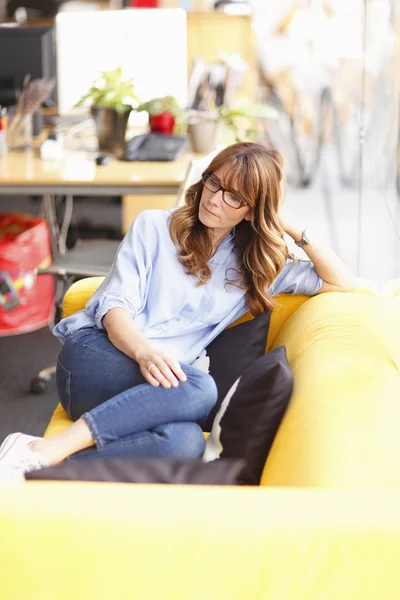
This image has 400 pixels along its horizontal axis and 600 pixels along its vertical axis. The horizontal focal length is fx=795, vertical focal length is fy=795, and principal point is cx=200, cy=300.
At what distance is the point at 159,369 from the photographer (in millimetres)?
1726

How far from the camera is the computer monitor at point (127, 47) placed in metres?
3.90

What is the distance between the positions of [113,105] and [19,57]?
2.62 ft

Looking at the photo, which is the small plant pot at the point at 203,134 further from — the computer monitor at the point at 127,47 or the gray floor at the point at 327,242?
the gray floor at the point at 327,242

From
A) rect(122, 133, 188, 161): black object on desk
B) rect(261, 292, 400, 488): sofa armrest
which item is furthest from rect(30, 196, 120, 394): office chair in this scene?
rect(261, 292, 400, 488): sofa armrest

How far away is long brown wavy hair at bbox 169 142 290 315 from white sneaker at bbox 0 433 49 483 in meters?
0.61

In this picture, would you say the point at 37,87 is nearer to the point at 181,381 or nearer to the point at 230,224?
the point at 230,224

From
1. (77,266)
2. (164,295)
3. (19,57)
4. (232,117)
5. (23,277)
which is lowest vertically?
(23,277)

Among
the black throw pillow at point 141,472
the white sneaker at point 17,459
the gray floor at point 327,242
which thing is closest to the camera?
the black throw pillow at point 141,472

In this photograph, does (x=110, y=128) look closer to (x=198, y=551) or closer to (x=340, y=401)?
(x=340, y=401)

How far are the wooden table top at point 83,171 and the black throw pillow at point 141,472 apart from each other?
1810 millimetres

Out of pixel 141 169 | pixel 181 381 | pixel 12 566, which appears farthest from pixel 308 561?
pixel 141 169

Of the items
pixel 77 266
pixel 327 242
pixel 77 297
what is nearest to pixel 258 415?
pixel 77 297

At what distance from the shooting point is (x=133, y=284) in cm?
194

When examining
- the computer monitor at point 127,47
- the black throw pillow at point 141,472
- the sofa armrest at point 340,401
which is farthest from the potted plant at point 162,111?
the black throw pillow at point 141,472
